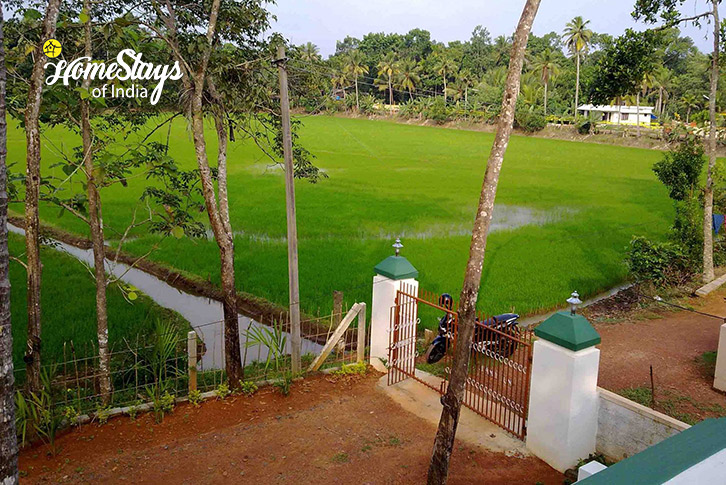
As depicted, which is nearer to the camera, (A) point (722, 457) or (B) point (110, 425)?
(A) point (722, 457)

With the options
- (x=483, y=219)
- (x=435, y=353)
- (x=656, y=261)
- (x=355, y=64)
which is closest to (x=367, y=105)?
(x=355, y=64)

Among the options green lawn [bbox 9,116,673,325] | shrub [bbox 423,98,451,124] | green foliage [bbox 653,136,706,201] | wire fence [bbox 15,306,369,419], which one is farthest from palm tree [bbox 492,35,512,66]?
wire fence [bbox 15,306,369,419]

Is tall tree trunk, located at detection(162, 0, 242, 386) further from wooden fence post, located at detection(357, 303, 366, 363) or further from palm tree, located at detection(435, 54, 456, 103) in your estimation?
palm tree, located at detection(435, 54, 456, 103)

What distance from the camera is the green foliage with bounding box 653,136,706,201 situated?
40.3 ft

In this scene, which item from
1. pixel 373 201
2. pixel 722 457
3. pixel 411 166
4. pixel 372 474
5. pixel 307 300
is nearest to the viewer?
pixel 722 457

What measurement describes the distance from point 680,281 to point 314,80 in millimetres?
7790

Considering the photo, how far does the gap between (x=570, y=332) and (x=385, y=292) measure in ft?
8.45

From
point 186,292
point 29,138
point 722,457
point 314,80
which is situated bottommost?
point 186,292

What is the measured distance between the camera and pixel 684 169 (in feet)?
40.7

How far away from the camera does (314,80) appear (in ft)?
27.0

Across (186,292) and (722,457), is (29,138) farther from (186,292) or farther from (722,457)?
(186,292)

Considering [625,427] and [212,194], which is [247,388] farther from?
[625,427]

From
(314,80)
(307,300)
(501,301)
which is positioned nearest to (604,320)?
(501,301)

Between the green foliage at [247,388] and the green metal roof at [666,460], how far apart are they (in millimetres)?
4662
